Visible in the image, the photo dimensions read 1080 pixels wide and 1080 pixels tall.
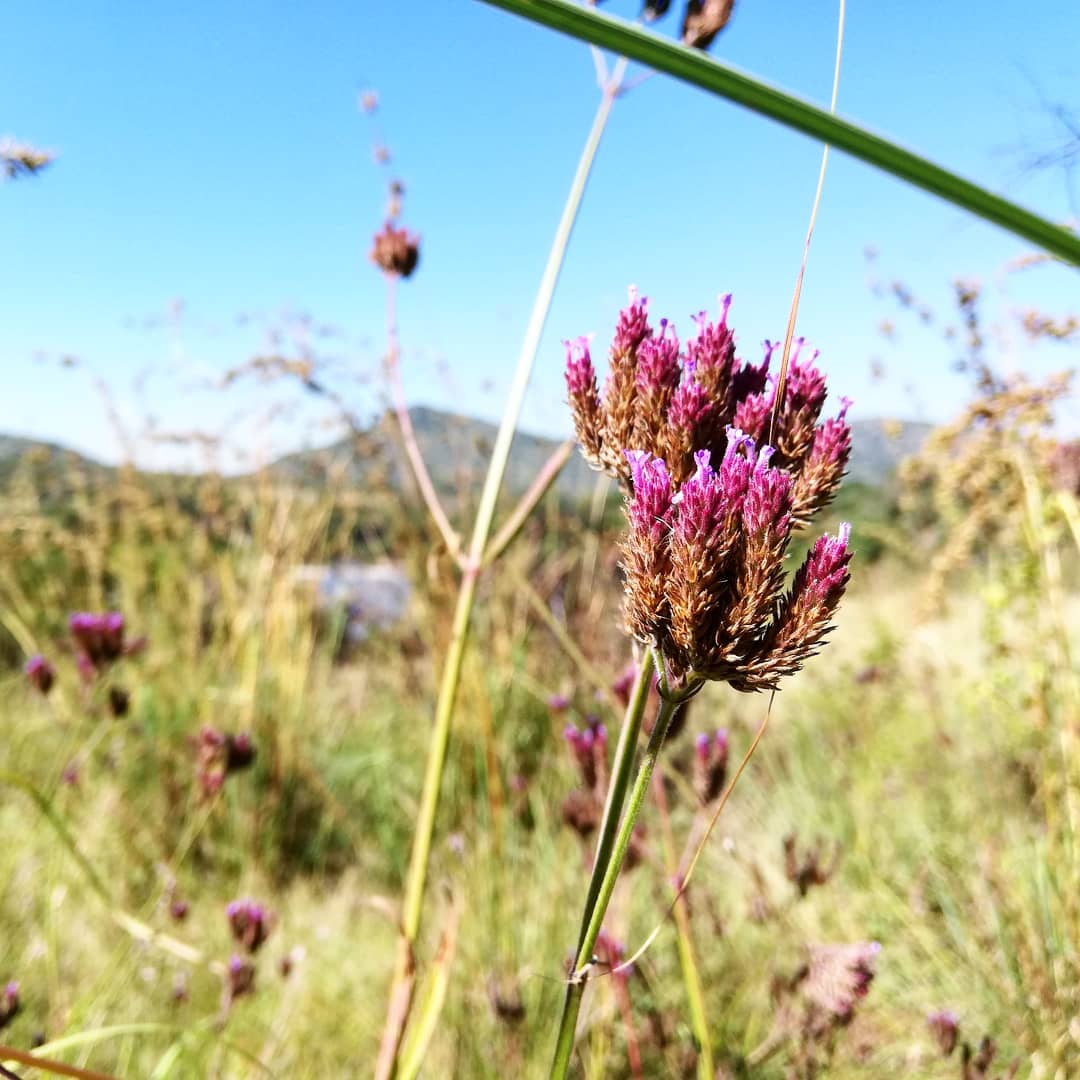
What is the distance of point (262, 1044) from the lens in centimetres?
216

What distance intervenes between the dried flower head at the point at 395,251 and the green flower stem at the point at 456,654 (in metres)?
0.46

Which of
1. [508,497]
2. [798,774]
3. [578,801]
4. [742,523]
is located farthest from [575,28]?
[508,497]

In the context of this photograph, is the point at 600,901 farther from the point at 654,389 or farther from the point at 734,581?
the point at 654,389

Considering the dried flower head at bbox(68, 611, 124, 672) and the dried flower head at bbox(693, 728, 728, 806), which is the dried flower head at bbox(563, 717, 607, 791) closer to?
the dried flower head at bbox(693, 728, 728, 806)

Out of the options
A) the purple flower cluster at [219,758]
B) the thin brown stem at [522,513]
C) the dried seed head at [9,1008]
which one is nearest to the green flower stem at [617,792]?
the thin brown stem at [522,513]

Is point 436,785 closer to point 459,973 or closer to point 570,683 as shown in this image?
point 459,973

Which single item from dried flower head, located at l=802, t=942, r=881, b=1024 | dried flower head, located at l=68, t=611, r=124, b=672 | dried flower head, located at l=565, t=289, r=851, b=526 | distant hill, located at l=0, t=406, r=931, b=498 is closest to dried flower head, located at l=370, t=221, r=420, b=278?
dried flower head, located at l=565, t=289, r=851, b=526

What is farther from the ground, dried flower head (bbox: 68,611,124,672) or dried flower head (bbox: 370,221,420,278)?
dried flower head (bbox: 370,221,420,278)

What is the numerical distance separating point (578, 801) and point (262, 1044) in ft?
3.63

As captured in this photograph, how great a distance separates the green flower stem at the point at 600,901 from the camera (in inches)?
25.6

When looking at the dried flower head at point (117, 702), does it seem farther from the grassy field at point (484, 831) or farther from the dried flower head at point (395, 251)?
the dried flower head at point (395, 251)

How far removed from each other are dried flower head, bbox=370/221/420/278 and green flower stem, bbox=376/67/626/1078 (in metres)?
0.46

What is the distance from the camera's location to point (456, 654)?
109 cm

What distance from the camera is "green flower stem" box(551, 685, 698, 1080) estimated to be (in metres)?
0.65
